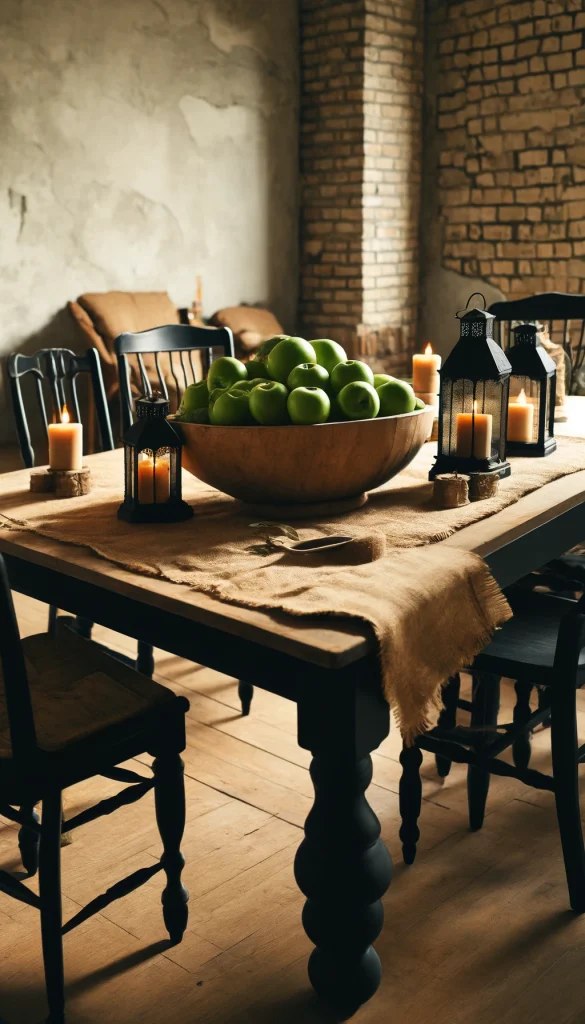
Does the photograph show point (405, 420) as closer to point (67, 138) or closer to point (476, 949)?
point (476, 949)

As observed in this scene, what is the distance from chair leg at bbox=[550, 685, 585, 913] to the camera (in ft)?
5.54

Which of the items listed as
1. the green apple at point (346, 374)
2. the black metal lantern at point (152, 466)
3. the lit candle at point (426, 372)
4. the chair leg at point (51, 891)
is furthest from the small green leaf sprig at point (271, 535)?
the lit candle at point (426, 372)

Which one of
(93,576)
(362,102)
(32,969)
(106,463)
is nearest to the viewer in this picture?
(93,576)

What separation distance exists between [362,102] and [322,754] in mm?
5558

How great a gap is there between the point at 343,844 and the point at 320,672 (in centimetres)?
27

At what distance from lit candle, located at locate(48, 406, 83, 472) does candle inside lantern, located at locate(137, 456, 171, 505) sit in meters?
0.28

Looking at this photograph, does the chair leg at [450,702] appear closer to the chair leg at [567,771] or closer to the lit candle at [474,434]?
the chair leg at [567,771]

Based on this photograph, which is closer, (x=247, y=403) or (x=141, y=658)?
(x=247, y=403)

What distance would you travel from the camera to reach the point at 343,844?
1.33 m

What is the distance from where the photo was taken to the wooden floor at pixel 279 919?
1526mm

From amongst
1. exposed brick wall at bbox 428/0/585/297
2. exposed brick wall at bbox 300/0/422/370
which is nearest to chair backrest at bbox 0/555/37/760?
exposed brick wall at bbox 300/0/422/370

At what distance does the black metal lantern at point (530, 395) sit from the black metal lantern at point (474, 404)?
21 centimetres

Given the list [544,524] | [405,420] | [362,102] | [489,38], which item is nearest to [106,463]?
[405,420]

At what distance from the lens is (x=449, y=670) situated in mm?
1335
